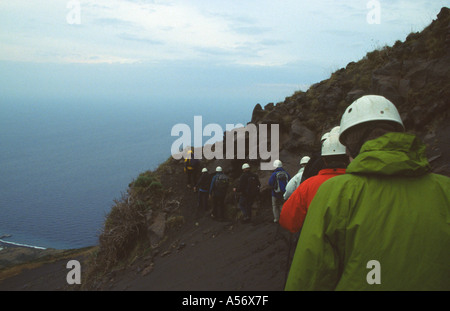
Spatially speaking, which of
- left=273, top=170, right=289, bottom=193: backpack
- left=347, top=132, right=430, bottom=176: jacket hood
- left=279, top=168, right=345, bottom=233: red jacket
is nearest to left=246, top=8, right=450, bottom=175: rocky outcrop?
left=273, top=170, right=289, bottom=193: backpack

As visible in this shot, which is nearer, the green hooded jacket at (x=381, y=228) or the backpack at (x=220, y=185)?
the green hooded jacket at (x=381, y=228)

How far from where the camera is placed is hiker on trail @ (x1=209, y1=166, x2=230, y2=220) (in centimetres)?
1180

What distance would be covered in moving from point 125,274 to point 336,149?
9986 millimetres

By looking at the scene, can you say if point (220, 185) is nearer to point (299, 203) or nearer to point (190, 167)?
point (190, 167)

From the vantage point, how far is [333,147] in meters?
3.73

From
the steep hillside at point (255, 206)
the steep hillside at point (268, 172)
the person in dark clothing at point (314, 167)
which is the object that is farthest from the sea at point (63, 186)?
the person in dark clothing at point (314, 167)

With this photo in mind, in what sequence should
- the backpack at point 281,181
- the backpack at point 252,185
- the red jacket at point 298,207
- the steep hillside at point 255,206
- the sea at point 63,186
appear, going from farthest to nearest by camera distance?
1. the sea at point 63,186
2. the backpack at point 252,185
3. the backpack at point 281,181
4. the steep hillside at point 255,206
5. the red jacket at point 298,207

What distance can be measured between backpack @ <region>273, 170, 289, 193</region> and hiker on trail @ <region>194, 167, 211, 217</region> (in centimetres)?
444

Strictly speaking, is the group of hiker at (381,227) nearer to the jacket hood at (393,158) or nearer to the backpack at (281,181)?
the jacket hood at (393,158)

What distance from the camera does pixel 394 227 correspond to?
62.3 inches

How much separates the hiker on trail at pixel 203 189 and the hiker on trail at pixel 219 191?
761 millimetres

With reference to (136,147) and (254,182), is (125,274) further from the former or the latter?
(136,147)

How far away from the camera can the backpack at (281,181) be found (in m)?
9.07
